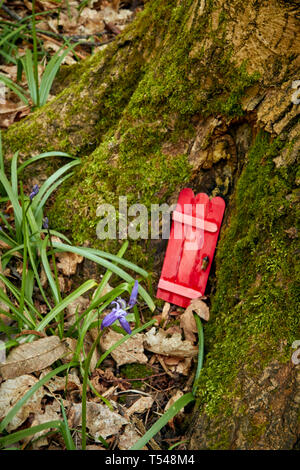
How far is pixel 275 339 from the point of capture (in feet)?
4.65

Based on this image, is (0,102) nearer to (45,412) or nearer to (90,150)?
(90,150)

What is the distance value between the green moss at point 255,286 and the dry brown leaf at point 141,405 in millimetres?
278

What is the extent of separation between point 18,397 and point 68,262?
2.47ft

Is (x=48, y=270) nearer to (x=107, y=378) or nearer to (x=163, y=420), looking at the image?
(x=107, y=378)

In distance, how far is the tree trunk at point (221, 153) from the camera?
1.42 metres

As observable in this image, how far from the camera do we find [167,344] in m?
1.86

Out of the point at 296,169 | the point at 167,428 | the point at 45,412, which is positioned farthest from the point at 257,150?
the point at 45,412

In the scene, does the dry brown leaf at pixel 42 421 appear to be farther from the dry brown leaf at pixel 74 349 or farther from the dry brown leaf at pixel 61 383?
the dry brown leaf at pixel 74 349

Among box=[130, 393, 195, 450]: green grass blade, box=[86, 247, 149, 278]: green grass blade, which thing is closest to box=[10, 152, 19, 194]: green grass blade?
box=[86, 247, 149, 278]: green grass blade

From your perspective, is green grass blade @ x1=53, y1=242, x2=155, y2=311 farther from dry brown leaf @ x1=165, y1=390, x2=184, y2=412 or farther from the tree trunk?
dry brown leaf @ x1=165, y1=390, x2=184, y2=412

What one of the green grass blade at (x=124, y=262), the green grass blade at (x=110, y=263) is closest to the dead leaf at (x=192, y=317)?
the green grass blade at (x=110, y=263)

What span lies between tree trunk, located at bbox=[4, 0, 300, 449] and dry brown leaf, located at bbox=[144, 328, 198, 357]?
109mm

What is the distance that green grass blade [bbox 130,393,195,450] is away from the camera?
1407 millimetres

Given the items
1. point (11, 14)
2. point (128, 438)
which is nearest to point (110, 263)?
point (128, 438)
